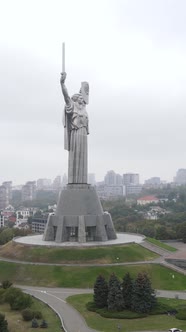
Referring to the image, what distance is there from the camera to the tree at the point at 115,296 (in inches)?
1016

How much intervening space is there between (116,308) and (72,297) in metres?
4.63

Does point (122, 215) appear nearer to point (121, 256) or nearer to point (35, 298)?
point (121, 256)

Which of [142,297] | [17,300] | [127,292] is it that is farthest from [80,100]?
[142,297]

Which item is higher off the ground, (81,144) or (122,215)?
(81,144)

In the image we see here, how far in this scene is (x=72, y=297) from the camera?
29.5m

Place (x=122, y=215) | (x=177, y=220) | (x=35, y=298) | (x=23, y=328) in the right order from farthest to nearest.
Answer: (x=122, y=215)
(x=177, y=220)
(x=35, y=298)
(x=23, y=328)

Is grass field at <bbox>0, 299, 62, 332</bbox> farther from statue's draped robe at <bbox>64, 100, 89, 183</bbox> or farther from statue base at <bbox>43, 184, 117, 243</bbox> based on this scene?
statue's draped robe at <bbox>64, 100, 89, 183</bbox>

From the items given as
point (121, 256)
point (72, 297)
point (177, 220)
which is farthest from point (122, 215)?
point (72, 297)

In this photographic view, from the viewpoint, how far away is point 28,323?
23953mm

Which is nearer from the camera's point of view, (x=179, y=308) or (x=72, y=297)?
(x=179, y=308)

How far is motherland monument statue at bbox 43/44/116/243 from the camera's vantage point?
4250cm

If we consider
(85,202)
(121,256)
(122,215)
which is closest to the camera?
(121,256)

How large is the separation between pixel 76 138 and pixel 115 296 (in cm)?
2199

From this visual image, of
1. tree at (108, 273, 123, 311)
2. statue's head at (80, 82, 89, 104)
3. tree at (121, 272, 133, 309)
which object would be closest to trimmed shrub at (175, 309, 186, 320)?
tree at (121, 272, 133, 309)
